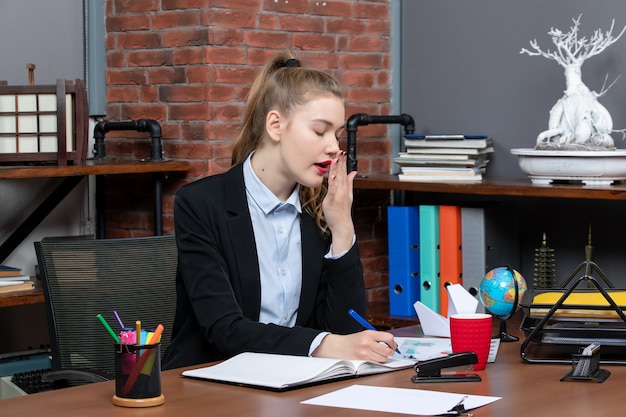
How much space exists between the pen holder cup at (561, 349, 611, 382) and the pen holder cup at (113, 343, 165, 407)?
698mm

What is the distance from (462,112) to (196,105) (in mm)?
964

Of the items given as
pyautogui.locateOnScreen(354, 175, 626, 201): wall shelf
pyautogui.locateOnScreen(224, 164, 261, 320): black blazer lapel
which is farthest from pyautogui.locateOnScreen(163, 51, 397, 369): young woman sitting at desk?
pyautogui.locateOnScreen(354, 175, 626, 201): wall shelf

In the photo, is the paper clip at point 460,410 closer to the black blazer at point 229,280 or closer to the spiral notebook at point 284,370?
the spiral notebook at point 284,370

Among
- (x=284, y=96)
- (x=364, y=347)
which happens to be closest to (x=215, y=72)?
(x=284, y=96)

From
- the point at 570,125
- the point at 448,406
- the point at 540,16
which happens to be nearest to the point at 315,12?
the point at 540,16

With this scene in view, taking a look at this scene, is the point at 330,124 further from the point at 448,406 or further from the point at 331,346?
the point at 448,406

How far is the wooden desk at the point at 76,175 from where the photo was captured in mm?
2939

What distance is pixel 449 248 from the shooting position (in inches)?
129

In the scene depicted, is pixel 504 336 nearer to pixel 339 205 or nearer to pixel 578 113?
pixel 339 205

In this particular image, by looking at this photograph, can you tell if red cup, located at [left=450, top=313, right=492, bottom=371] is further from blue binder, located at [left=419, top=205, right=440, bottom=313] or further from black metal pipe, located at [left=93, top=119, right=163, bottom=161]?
black metal pipe, located at [left=93, top=119, right=163, bottom=161]

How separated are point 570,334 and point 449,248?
132 cm

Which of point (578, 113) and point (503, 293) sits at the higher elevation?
point (578, 113)

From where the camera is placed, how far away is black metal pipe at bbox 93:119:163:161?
330 centimetres

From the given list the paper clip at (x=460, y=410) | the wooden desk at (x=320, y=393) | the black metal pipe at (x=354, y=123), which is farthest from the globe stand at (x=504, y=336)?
the black metal pipe at (x=354, y=123)
